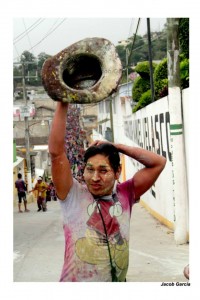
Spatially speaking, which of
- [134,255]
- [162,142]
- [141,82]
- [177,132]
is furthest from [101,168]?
[141,82]

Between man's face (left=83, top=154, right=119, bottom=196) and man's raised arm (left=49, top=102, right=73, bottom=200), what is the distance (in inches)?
3.5

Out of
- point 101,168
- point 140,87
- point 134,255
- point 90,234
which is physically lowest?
point 134,255

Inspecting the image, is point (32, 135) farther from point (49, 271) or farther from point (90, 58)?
point (90, 58)

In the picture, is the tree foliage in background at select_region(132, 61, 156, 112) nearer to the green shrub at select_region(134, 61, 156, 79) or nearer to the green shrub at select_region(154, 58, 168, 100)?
the green shrub at select_region(134, 61, 156, 79)

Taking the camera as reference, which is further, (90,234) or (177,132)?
(177,132)

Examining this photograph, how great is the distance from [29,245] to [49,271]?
1735 mm

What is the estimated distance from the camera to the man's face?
7.41 ft

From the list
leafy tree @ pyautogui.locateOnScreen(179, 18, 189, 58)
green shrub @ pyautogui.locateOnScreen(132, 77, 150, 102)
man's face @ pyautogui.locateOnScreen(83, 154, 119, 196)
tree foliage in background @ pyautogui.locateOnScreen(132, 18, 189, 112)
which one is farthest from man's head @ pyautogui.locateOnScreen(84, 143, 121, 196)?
green shrub @ pyautogui.locateOnScreen(132, 77, 150, 102)

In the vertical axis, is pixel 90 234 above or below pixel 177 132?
below

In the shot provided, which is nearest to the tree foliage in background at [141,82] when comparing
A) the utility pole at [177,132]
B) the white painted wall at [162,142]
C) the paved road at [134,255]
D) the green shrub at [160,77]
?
the green shrub at [160,77]

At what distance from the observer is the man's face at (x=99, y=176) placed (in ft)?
7.41

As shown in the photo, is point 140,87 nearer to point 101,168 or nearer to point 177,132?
point 177,132

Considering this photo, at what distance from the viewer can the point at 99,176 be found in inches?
89.1

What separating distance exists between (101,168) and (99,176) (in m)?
0.04
